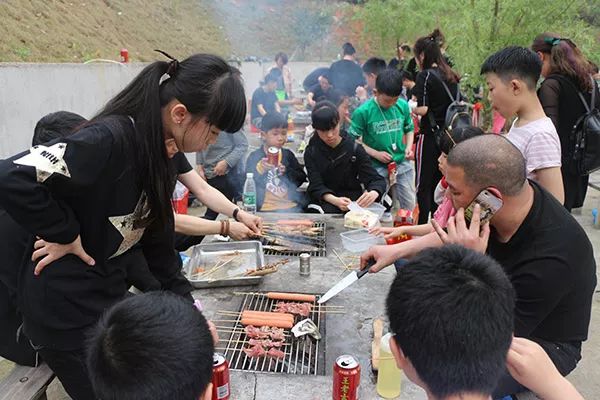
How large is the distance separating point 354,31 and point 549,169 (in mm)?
32143

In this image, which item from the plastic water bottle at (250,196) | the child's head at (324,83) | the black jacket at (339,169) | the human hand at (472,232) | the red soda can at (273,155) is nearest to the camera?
the human hand at (472,232)

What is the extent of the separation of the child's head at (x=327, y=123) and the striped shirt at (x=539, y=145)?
186 centimetres

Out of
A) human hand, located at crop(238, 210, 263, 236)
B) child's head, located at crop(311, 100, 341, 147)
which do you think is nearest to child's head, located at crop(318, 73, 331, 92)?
child's head, located at crop(311, 100, 341, 147)

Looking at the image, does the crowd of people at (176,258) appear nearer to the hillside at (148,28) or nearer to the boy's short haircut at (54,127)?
the boy's short haircut at (54,127)

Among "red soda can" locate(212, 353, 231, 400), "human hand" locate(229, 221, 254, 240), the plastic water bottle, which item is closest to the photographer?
"red soda can" locate(212, 353, 231, 400)

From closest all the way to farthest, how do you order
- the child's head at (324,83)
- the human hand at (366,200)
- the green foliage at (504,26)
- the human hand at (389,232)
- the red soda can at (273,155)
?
the human hand at (389,232), the human hand at (366,200), the red soda can at (273,155), the green foliage at (504,26), the child's head at (324,83)

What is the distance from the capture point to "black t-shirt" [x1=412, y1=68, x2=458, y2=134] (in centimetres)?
592

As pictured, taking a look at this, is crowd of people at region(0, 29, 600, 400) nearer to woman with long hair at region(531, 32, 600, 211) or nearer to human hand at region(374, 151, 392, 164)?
woman with long hair at region(531, 32, 600, 211)

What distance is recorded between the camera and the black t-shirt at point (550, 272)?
211cm

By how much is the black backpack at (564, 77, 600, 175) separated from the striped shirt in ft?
4.02

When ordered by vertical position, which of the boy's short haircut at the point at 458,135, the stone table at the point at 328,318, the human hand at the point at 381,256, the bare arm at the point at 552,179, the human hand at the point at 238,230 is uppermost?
the boy's short haircut at the point at 458,135

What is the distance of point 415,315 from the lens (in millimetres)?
1376

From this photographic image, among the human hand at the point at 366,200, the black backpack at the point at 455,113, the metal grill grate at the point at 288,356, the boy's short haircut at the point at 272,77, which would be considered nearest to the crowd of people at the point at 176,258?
the metal grill grate at the point at 288,356

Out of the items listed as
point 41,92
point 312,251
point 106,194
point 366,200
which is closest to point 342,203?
point 366,200
